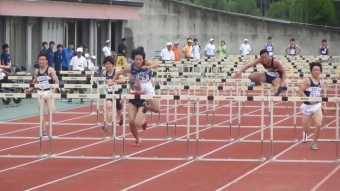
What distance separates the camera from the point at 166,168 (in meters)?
16.0

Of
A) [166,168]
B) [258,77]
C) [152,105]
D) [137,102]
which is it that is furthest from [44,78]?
[166,168]

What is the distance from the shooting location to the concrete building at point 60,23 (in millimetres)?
36562

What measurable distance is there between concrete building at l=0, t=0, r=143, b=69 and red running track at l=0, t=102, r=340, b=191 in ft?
49.0

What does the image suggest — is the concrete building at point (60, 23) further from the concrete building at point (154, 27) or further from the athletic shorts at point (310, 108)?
the athletic shorts at point (310, 108)

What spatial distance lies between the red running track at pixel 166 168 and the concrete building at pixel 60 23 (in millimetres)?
14942

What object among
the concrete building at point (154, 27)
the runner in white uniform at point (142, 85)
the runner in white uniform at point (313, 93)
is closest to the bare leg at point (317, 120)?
the runner in white uniform at point (313, 93)

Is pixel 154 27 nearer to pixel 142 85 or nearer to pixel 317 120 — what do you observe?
pixel 142 85

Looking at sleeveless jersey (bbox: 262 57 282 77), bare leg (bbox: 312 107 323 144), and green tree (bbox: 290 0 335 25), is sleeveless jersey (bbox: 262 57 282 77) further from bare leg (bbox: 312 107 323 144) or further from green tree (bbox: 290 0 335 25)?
green tree (bbox: 290 0 335 25)

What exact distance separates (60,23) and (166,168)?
2651 centimetres

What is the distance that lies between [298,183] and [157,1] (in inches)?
1510

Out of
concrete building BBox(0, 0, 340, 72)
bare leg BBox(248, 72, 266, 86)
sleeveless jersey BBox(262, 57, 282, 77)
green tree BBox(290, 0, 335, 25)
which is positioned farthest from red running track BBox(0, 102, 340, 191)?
green tree BBox(290, 0, 335, 25)

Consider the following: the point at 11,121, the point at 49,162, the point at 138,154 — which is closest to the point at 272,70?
the point at 138,154

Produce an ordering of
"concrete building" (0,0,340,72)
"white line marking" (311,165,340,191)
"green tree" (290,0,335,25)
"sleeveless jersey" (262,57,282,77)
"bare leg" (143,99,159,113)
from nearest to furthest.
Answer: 1. "white line marking" (311,165,340,191)
2. "bare leg" (143,99,159,113)
3. "sleeveless jersey" (262,57,282,77)
4. "concrete building" (0,0,340,72)
5. "green tree" (290,0,335,25)

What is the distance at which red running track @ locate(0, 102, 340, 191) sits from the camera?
14211 millimetres
